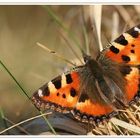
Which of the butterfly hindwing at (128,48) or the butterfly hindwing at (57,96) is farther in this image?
the butterfly hindwing at (128,48)

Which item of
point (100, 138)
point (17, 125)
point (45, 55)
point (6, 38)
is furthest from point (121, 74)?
point (6, 38)

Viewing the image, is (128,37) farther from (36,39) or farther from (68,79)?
(36,39)

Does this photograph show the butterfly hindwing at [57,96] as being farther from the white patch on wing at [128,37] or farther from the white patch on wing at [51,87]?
the white patch on wing at [128,37]

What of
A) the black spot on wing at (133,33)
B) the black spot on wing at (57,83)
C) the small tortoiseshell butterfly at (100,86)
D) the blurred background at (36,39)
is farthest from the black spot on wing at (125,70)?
the blurred background at (36,39)

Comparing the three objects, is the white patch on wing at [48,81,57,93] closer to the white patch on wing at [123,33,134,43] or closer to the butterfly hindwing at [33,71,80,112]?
the butterfly hindwing at [33,71,80,112]

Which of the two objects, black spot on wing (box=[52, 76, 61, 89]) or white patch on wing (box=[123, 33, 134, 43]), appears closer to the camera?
black spot on wing (box=[52, 76, 61, 89])

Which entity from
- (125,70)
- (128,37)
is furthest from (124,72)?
(128,37)

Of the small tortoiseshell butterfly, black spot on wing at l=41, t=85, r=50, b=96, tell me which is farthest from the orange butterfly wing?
black spot on wing at l=41, t=85, r=50, b=96

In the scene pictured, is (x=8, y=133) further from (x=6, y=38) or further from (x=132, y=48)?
(x=6, y=38)
